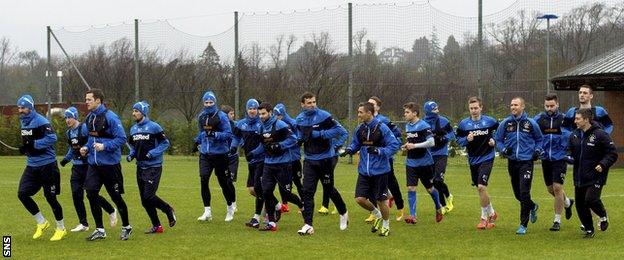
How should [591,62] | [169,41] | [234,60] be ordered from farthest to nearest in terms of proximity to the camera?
[169,41] → [234,60] → [591,62]

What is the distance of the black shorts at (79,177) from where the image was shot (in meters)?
12.7

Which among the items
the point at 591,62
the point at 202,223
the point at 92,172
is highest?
the point at 591,62

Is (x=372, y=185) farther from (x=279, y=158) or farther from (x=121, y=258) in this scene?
(x=121, y=258)

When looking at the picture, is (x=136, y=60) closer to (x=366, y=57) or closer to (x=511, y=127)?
(x=366, y=57)

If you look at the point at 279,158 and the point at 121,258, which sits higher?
the point at 279,158

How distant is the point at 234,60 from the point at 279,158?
60.9 feet

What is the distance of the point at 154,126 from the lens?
12914 mm

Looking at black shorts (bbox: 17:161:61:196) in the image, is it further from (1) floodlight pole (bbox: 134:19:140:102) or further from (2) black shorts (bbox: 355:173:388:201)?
(1) floodlight pole (bbox: 134:19:140:102)

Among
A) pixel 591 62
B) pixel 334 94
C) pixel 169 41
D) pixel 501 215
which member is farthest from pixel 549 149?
pixel 169 41

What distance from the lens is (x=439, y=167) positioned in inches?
592

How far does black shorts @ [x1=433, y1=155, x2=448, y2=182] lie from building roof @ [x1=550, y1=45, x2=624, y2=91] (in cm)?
1127

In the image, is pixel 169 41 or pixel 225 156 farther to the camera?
pixel 169 41

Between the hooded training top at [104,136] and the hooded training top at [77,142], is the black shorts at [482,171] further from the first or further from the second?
the hooded training top at [77,142]

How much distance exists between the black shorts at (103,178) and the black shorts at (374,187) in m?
3.29
